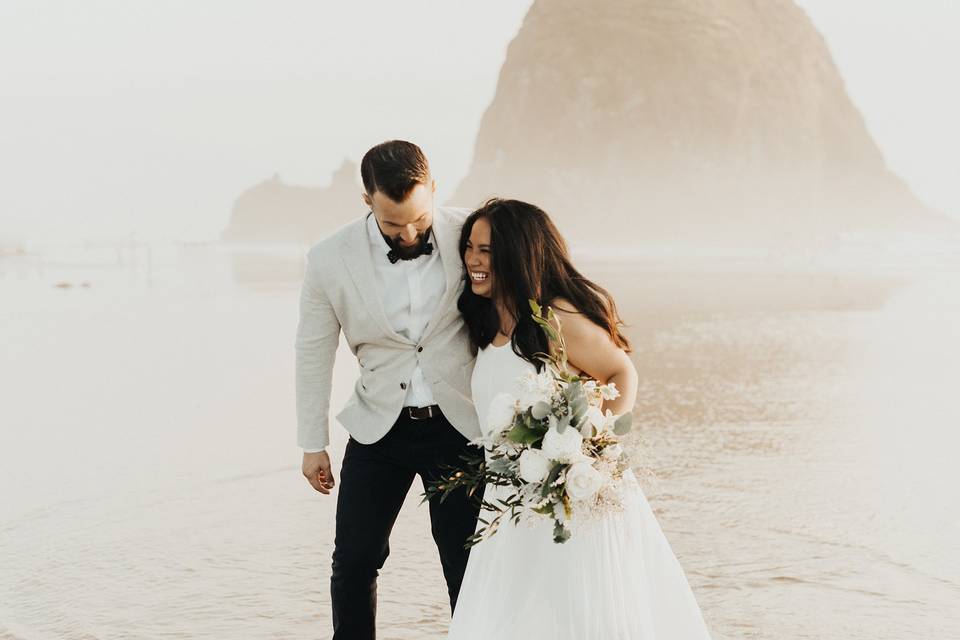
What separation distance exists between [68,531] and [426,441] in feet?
12.6

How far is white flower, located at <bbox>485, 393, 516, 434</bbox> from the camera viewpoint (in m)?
3.06

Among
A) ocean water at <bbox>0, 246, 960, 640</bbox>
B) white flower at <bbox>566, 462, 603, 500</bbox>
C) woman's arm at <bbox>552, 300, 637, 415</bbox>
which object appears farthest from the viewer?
ocean water at <bbox>0, 246, 960, 640</bbox>

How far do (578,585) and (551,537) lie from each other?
173 millimetres

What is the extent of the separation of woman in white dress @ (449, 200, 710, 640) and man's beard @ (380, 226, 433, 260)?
162mm

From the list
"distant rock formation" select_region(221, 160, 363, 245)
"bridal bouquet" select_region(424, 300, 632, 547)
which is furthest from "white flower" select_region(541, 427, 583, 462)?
"distant rock formation" select_region(221, 160, 363, 245)

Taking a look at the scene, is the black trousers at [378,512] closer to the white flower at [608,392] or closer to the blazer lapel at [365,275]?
the blazer lapel at [365,275]

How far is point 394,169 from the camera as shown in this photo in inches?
136

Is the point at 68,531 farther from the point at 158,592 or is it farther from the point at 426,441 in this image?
the point at 426,441

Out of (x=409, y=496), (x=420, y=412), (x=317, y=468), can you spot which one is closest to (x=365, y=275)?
(x=420, y=412)

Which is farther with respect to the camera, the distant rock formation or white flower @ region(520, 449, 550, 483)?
the distant rock formation

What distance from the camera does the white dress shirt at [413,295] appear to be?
12.4 ft

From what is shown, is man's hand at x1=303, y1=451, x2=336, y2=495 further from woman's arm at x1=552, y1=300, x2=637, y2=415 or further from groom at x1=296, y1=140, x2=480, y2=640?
woman's arm at x1=552, y1=300, x2=637, y2=415

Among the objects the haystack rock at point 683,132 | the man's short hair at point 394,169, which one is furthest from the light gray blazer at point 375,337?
the haystack rock at point 683,132

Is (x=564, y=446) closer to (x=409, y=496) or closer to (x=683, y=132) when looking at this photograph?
(x=409, y=496)
